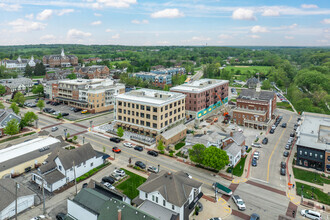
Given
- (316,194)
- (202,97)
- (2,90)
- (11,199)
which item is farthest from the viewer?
(2,90)

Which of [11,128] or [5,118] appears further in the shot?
[5,118]

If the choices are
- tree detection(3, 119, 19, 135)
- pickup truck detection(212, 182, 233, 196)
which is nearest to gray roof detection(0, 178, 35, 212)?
tree detection(3, 119, 19, 135)

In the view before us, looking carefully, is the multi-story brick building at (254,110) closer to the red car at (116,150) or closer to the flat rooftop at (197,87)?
the flat rooftop at (197,87)

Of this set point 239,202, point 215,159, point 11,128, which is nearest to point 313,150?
point 215,159

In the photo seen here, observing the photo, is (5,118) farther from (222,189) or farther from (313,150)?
(313,150)

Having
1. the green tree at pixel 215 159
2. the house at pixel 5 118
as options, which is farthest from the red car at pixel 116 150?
the house at pixel 5 118

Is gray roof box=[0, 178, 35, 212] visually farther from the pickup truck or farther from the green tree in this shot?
the green tree

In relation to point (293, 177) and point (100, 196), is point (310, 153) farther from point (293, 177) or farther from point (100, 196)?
point (100, 196)
